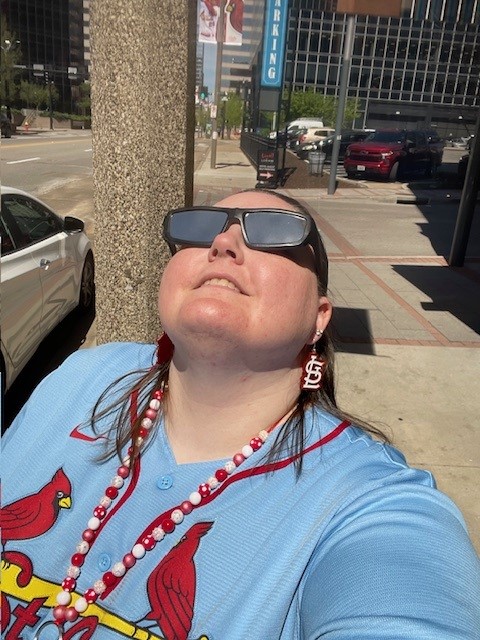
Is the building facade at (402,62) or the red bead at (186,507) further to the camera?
the building facade at (402,62)

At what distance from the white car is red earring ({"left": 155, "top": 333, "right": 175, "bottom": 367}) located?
2.00 metres

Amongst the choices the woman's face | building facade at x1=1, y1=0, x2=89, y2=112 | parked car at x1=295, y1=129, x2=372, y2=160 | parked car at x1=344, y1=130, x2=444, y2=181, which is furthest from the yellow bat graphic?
building facade at x1=1, y1=0, x2=89, y2=112

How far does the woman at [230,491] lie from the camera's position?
1099 millimetres

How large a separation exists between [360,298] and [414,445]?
3.67m

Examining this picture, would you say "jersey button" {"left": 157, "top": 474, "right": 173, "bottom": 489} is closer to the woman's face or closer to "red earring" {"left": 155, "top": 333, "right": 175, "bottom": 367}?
the woman's face

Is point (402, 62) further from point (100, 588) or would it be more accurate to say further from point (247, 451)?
point (100, 588)

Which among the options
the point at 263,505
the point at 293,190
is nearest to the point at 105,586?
the point at 263,505

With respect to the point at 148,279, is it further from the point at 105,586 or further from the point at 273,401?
the point at 105,586

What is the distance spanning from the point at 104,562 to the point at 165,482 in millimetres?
233

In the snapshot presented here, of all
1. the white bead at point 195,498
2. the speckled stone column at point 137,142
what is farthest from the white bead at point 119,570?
the speckled stone column at point 137,142

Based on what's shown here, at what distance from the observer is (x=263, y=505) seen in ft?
4.09

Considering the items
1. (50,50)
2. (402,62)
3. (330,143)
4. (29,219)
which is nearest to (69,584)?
(29,219)

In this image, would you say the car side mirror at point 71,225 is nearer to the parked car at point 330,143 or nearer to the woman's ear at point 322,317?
the woman's ear at point 322,317

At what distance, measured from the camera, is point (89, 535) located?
1.38 meters
